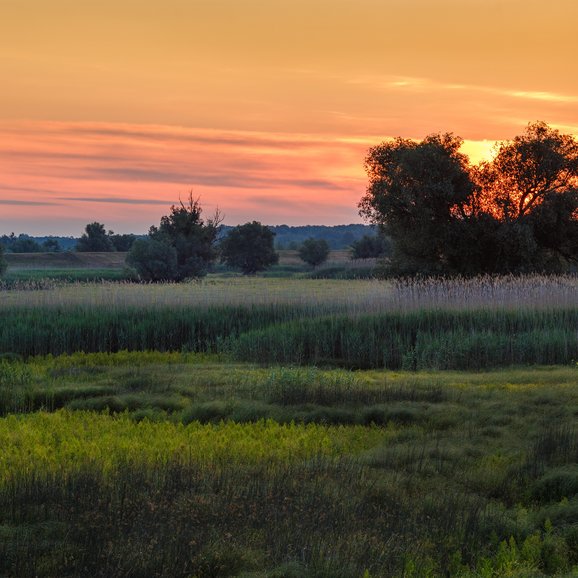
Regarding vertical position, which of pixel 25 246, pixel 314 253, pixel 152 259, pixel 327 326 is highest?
pixel 25 246

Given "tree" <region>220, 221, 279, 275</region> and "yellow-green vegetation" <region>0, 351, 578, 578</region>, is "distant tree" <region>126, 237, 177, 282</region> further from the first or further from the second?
"yellow-green vegetation" <region>0, 351, 578, 578</region>

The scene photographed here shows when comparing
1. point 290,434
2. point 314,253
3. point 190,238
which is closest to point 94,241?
point 314,253

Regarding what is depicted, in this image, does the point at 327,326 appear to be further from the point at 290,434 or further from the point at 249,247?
the point at 249,247

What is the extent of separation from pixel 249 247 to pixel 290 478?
82091 mm

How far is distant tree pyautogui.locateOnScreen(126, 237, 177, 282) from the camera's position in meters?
61.2

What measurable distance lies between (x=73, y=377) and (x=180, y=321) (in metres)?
7.67

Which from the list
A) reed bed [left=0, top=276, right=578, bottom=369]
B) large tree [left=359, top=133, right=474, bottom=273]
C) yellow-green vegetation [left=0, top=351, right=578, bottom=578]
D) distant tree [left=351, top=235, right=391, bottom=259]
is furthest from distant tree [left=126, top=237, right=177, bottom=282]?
yellow-green vegetation [left=0, top=351, right=578, bottom=578]

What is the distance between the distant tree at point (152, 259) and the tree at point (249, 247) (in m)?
28.6

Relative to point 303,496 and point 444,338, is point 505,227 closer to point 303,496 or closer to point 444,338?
point 444,338

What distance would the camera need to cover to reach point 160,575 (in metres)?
6.86

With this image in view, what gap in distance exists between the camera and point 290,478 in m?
9.67

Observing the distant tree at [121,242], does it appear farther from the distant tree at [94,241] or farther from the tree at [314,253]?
the tree at [314,253]

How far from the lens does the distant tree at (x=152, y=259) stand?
6122cm

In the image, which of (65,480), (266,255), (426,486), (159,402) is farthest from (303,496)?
(266,255)
